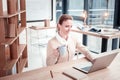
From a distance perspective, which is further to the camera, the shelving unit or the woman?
the shelving unit

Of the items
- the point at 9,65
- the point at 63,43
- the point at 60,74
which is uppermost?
the point at 63,43

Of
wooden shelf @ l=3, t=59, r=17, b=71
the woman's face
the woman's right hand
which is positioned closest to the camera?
the woman's right hand

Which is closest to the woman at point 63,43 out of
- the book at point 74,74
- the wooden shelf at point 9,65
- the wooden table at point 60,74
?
the wooden table at point 60,74

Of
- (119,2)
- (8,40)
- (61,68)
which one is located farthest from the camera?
(119,2)

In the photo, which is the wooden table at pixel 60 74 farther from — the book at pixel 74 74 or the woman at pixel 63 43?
the woman at pixel 63 43

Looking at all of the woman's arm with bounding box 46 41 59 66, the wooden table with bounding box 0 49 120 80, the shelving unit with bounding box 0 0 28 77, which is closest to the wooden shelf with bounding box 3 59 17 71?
the shelving unit with bounding box 0 0 28 77

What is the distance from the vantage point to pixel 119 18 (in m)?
3.98

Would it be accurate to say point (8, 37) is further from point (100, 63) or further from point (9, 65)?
point (100, 63)

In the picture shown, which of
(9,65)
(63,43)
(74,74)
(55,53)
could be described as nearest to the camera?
(74,74)

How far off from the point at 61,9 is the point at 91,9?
1019 millimetres

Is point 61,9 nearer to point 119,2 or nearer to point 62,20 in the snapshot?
point 119,2

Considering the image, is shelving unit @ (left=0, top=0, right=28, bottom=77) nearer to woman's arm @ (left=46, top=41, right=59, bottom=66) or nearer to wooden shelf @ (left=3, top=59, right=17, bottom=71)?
wooden shelf @ (left=3, top=59, right=17, bottom=71)

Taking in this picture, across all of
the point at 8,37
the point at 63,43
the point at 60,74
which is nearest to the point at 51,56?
the point at 63,43

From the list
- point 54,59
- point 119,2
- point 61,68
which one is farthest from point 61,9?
point 61,68
